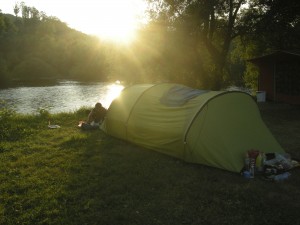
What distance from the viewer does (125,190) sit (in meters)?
6.92

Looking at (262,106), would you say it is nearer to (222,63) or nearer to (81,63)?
(222,63)

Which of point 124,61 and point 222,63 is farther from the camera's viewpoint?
point 124,61

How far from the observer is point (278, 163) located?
774 centimetres

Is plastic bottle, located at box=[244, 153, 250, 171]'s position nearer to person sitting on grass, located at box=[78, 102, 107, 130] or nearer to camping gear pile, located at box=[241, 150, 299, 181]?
camping gear pile, located at box=[241, 150, 299, 181]

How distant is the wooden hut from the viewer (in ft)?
65.5

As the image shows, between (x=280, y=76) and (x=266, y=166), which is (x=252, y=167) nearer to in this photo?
(x=266, y=166)

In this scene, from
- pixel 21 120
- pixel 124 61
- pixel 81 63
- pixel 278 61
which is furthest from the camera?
pixel 81 63

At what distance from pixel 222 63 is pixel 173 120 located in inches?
688

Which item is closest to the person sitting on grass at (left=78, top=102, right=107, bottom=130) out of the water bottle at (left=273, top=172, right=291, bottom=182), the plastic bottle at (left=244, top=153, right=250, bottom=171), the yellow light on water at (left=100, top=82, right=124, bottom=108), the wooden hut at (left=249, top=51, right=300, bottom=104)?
the plastic bottle at (left=244, top=153, right=250, bottom=171)

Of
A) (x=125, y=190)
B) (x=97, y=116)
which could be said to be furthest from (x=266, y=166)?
(x=97, y=116)

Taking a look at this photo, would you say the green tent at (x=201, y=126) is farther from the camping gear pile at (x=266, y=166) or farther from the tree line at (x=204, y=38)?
the tree line at (x=204, y=38)

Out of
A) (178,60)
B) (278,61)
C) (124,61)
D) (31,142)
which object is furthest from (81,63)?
(31,142)

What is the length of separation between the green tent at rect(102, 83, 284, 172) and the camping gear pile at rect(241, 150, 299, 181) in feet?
0.83

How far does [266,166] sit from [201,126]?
1763 mm
